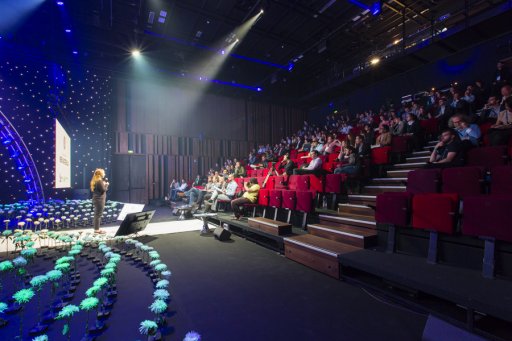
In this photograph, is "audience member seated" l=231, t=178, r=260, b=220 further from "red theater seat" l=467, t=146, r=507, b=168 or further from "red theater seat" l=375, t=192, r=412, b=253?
"red theater seat" l=467, t=146, r=507, b=168

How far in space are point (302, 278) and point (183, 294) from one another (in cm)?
118

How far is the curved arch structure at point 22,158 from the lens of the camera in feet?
20.0

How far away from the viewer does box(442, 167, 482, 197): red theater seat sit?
2492mm

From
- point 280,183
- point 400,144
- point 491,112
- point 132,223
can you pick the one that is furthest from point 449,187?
point 132,223

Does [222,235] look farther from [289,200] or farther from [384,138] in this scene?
[384,138]

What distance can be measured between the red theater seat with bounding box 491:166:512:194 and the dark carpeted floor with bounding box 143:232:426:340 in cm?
150

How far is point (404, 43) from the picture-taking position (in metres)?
7.16

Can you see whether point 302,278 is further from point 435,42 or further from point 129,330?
point 435,42

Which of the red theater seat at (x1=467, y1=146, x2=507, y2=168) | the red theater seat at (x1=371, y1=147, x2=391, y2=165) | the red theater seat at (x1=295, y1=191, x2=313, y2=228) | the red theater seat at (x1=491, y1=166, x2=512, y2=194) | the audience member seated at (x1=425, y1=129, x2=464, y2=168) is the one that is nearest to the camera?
the red theater seat at (x1=491, y1=166, x2=512, y2=194)

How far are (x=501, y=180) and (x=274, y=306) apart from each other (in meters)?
2.40

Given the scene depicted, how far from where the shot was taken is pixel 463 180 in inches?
101

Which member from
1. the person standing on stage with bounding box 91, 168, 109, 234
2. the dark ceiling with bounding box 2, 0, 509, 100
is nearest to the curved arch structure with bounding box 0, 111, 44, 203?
the dark ceiling with bounding box 2, 0, 509, 100

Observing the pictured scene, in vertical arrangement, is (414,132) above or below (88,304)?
above

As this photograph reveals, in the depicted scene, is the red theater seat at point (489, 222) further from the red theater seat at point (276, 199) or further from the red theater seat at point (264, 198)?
the red theater seat at point (264, 198)
